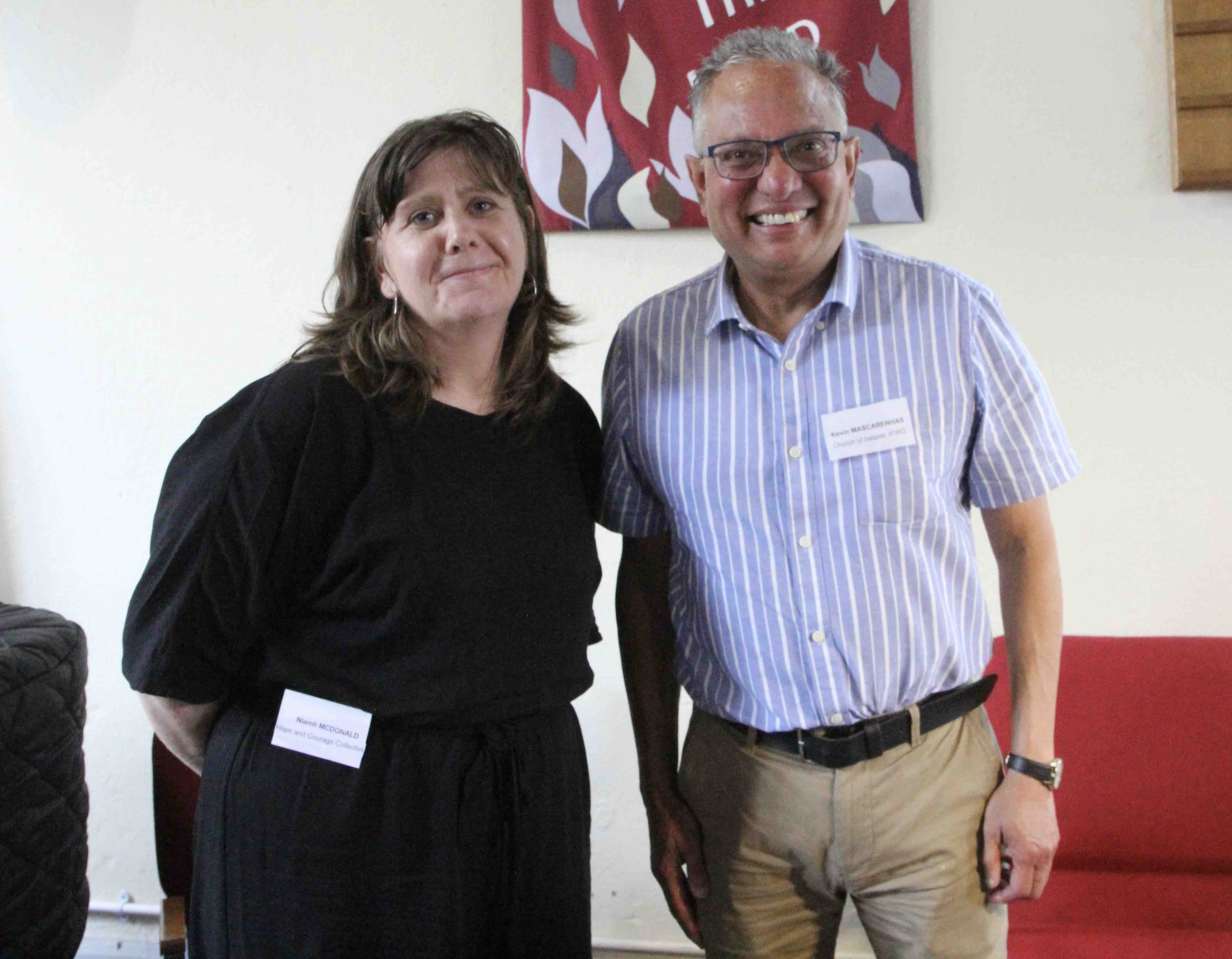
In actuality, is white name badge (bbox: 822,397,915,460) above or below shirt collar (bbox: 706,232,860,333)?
below

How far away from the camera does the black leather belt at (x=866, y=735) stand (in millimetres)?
1259

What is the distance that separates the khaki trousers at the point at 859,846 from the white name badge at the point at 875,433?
381mm

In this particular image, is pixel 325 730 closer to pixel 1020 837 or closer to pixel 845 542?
pixel 845 542

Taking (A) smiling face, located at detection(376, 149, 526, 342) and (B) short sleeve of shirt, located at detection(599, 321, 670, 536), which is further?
(B) short sleeve of shirt, located at detection(599, 321, 670, 536)

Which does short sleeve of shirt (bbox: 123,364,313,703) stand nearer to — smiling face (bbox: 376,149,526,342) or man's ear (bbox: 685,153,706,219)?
smiling face (bbox: 376,149,526,342)

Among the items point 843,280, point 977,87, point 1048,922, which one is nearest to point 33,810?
point 843,280

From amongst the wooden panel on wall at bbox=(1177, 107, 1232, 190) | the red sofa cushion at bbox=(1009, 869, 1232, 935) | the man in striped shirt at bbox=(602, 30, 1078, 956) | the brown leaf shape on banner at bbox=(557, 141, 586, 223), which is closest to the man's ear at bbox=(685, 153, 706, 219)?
the man in striped shirt at bbox=(602, 30, 1078, 956)

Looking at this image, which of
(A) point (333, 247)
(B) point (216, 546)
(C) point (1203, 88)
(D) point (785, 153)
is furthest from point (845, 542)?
(A) point (333, 247)

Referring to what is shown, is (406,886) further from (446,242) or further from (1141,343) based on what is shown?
(1141,343)

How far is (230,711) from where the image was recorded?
4.07 ft

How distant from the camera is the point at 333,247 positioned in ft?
7.95

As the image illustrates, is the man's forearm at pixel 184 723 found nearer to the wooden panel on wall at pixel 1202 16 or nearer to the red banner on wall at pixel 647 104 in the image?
the red banner on wall at pixel 647 104

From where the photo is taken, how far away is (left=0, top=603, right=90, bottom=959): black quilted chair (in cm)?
179

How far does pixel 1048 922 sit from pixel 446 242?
163cm
